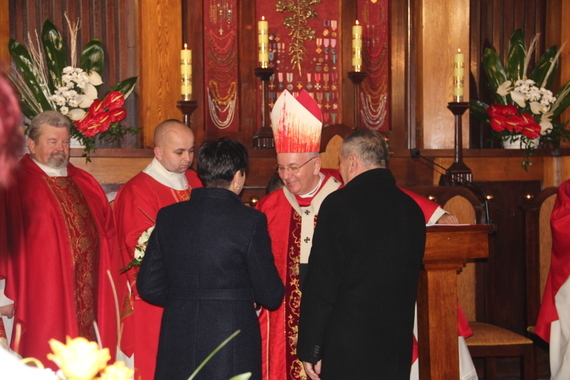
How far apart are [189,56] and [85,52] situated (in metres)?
0.90

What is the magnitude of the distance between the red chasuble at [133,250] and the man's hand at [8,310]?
1.99 feet

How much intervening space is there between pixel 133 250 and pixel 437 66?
10.4 feet

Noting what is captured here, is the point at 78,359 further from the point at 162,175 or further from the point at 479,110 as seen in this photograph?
the point at 479,110

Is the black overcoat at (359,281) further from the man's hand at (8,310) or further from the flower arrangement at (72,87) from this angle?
the flower arrangement at (72,87)

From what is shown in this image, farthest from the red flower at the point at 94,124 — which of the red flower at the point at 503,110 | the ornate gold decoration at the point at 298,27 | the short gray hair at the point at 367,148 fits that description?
the red flower at the point at 503,110

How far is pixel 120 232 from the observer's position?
402cm

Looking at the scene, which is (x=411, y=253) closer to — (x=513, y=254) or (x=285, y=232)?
(x=285, y=232)

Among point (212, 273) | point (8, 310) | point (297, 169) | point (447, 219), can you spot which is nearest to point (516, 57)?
point (447, 219)

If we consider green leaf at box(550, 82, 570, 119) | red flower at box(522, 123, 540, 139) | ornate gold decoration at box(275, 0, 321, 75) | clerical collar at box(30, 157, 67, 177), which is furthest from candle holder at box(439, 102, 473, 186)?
clerical collar at box(30, 157, 67, 177)

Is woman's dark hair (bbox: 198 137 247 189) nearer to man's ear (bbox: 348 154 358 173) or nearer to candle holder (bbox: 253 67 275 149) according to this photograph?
man's ear (bbox: 348 154 358 173)

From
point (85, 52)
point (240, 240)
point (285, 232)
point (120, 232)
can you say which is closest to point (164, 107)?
point (85, 52)

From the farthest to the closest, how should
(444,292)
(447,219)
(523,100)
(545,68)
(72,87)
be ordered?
1. (545,68)
2. (523,100)
3. (72,87)
4. (447,219)
5. (444,292)

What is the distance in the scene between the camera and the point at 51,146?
405 centimetres

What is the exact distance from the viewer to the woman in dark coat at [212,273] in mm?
2697
